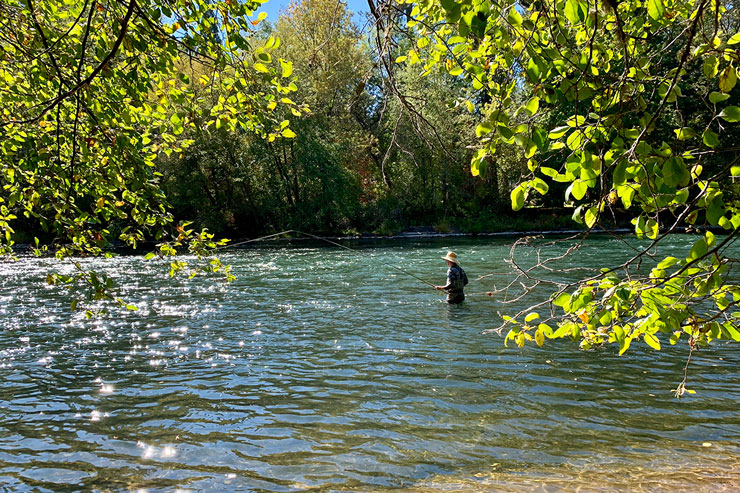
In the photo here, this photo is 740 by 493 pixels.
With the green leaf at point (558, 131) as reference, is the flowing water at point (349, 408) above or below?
below

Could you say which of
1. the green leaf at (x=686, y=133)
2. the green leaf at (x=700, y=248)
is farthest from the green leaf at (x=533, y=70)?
the green leaf at (x=700, y=248)

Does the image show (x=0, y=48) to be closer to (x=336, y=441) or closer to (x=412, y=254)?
(x=336, y=441)

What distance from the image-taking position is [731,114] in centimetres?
233

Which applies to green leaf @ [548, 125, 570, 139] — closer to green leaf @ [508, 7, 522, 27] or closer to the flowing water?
green leaf @ [508, 7, 522, 27]

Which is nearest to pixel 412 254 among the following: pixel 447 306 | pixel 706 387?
pixel 447 306

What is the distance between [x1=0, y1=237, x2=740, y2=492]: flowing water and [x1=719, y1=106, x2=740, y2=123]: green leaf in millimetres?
3707

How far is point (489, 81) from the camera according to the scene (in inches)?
114

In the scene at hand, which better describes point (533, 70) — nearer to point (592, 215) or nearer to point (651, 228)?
point (592, 215)

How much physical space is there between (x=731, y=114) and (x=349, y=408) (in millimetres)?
5809

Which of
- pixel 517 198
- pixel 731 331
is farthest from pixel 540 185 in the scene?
pixel 731 331

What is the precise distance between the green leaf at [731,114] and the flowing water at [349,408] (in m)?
3.71

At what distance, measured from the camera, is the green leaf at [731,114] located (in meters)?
2.29

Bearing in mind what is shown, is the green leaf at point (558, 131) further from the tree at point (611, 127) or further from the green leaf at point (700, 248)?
the green leaf at point (700, 248)

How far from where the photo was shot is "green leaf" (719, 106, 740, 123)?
2295mm
